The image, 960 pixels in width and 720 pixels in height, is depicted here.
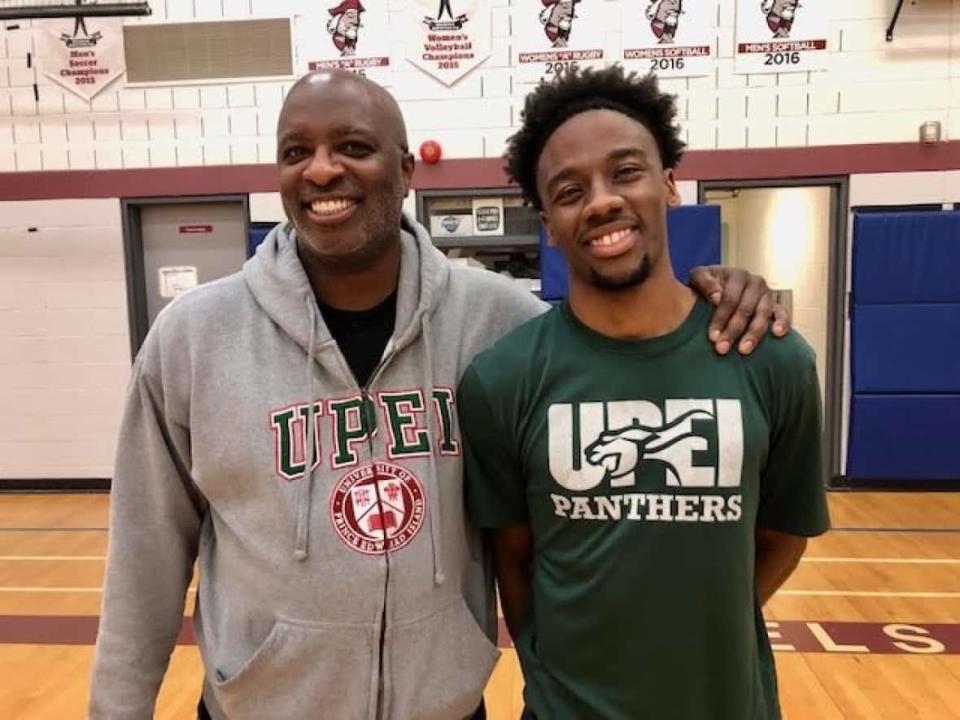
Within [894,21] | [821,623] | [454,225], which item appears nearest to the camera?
[821,623]

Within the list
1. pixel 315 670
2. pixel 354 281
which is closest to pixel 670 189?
pixel 354 281

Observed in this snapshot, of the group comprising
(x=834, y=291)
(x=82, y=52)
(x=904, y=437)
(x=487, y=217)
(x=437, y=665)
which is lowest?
(x=904, y=437)

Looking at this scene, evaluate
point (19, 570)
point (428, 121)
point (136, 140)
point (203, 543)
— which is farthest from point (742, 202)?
point (203, 543)

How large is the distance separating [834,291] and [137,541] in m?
5.49

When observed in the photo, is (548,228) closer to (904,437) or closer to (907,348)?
(907,348)

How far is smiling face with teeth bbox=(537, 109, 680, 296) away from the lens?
1.37 metres

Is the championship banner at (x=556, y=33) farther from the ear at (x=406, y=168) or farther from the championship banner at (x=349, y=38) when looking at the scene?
the ear at (x=406, y=168)

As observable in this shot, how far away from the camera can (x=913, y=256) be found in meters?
5.52

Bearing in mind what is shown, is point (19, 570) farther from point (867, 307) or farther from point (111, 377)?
point (867, 307)

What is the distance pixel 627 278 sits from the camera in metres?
1.38

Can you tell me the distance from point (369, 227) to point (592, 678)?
856mm

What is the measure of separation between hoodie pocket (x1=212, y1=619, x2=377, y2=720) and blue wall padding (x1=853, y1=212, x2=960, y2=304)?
5.27 meters

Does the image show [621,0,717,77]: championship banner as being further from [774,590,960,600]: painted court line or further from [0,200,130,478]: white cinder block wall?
[0,200,130,478]: white cinder block wall

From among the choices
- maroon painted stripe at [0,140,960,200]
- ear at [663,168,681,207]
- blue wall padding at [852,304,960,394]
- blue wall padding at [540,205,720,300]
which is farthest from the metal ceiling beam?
ear at [663,168,681,207]
